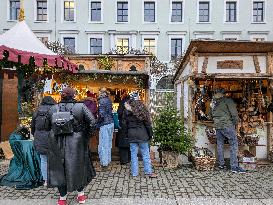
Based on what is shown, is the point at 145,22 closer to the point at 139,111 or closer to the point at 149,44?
the point at 149,44

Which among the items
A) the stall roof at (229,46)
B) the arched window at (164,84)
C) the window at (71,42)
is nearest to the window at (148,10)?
the arched window at (164,84)

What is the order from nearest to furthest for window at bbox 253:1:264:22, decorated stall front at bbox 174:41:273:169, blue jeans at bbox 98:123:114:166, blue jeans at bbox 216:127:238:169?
blue jeans at bbox 216:127:238:169
blue jeans at bbox 98:123:114:166
decorated stall front at bbox 174:41:273:169
window at bbox 253:1:264:22

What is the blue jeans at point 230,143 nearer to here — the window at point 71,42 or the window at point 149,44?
the window at point 149,44

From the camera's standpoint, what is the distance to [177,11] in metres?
34.4

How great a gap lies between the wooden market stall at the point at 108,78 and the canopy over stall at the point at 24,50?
34.5 inches

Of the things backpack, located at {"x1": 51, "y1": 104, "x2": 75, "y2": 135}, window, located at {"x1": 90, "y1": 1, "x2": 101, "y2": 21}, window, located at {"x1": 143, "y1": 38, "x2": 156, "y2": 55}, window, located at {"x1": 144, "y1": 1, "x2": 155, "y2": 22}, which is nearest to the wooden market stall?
backpack, located at {"x1": 51, "y1": 104, "x2": 75, "y2": 135}

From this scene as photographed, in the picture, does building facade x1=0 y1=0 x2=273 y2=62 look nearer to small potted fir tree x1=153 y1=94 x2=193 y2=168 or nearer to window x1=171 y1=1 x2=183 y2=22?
window x1=171 y1=1 x2=183 y2=22

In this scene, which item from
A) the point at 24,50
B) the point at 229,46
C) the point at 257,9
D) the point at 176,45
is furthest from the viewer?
the point at 176,45

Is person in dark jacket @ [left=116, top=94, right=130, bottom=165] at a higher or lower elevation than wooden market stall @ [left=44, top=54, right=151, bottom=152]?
lower

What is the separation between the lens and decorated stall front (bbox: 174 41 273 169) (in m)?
8.98

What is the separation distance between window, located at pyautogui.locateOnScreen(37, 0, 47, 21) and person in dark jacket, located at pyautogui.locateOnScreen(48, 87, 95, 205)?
3106 cm

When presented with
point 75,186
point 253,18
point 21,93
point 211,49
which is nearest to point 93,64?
point 21,93

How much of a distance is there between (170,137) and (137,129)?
1261mm

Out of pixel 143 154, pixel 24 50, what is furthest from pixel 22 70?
pixel 143 154
